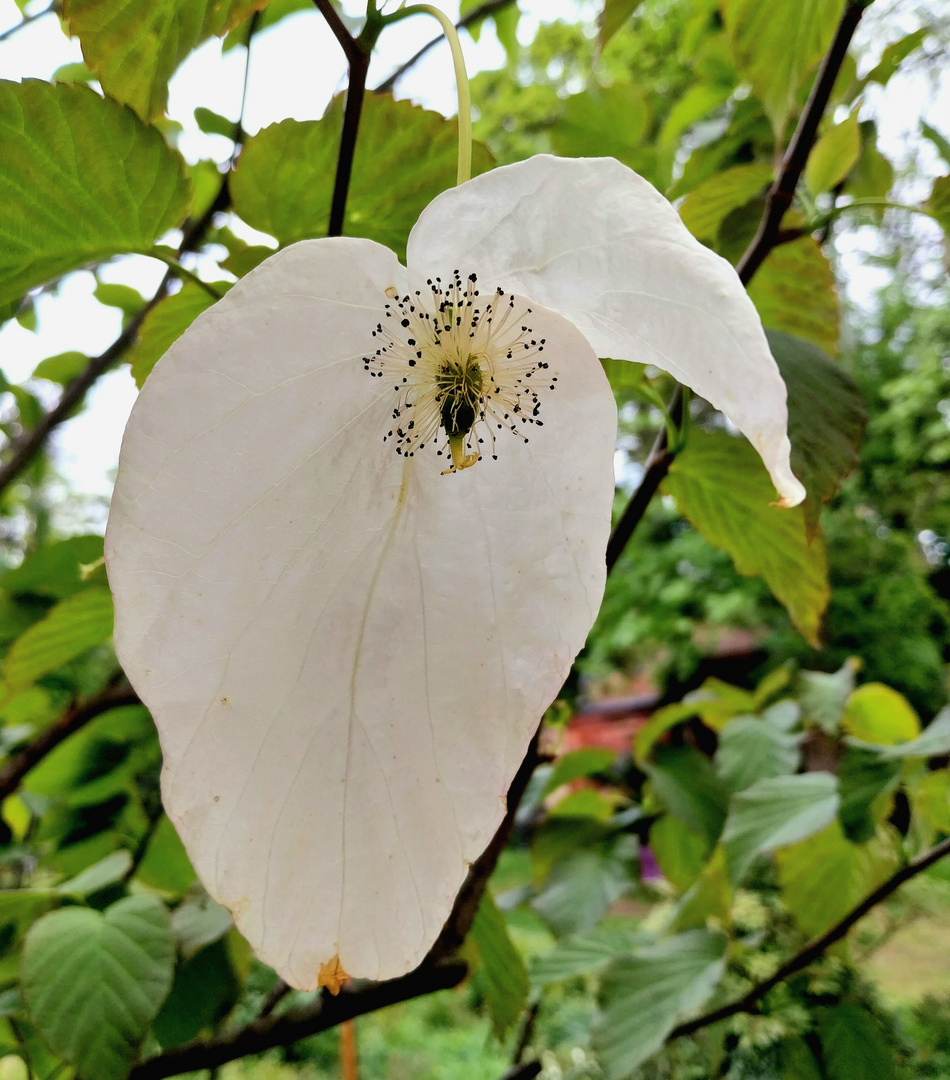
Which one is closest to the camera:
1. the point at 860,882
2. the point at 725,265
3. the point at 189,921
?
the point at 725,265

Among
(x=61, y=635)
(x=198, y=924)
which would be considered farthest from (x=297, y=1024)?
(x=61, y=635)

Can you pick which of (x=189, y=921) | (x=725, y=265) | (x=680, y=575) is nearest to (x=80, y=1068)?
(x=189, y=921)

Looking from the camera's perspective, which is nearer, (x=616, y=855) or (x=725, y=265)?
(x=725, y=265)

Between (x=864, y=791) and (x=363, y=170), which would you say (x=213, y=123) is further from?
(x=864, y=791)

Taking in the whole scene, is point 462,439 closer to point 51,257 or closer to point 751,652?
point 51,257

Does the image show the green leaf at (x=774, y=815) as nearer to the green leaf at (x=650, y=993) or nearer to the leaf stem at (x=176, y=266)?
the green leaf at (x=650, y=993)

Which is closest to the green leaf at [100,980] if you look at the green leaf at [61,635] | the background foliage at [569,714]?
the background foliage at [569,714]

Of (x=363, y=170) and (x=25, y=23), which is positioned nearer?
(x=363, y=170)

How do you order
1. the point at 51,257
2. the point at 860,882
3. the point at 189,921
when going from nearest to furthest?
the point at 51,257 < the point at 189,921 < the point at 860,882

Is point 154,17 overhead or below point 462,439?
overhead
